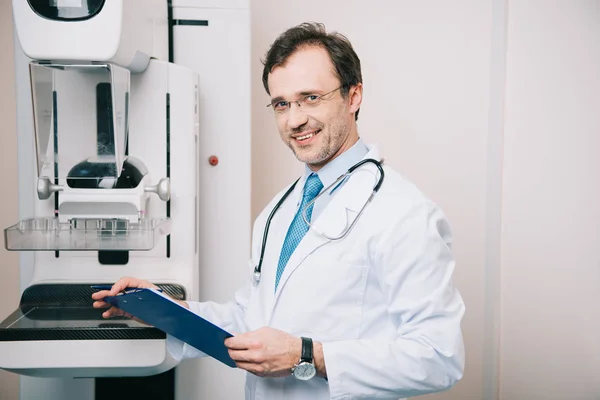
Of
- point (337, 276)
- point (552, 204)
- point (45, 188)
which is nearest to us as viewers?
point (337, 276)

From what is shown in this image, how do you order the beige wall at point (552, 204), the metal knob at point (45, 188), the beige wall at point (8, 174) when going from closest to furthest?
the metal knob at point (45, 188), the beige wall at point (552, 204), the beige wall at point (8, 174)

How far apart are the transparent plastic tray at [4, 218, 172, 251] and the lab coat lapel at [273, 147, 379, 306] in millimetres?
384

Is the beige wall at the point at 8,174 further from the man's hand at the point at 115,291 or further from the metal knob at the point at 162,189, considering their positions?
the man's hand at the point at 115,291

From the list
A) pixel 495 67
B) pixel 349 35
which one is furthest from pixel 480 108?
pixel 349 35

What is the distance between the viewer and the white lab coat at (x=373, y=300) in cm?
109

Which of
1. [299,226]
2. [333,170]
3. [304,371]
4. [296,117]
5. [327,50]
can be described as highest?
[327,50]

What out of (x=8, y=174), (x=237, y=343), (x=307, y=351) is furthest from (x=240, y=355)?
(x=8, y=174)

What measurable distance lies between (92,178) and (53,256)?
31 cm

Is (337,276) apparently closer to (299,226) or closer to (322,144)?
(299,226)

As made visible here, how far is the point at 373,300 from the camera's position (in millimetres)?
1181

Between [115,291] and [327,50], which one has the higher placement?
[327,50]

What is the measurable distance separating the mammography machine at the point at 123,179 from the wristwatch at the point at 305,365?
392 mm

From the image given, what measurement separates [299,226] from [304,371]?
344mm

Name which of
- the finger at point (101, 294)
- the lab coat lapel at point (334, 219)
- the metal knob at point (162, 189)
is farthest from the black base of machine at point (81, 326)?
the lab coat lapel at point (334, 219)
